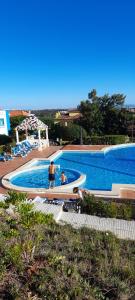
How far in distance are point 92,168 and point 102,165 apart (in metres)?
1.12

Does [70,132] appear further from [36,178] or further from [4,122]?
[36,178]

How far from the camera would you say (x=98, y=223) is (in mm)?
7234

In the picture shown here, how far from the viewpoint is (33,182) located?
15.3 metres

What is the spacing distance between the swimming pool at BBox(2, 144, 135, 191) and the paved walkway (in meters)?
4.51

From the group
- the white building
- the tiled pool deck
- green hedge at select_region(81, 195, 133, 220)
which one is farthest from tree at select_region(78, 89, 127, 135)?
green hedge at select_region(81, 195, 133, 220)

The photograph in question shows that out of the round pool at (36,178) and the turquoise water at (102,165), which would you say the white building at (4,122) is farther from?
the round pool at (36,178)

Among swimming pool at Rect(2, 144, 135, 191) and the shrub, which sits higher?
the shrub

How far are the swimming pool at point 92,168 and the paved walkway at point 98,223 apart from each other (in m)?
4.51

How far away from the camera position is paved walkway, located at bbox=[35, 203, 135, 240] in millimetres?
6746

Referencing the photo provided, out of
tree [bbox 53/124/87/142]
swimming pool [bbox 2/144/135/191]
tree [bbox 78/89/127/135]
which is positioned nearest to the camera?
swimming pool [bbox 2/144/135/191]

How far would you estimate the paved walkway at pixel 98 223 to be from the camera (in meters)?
6.75

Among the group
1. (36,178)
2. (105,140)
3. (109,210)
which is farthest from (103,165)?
(109,210)

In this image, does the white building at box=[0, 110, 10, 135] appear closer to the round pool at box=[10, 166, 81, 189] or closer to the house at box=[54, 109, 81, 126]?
the house at box=[54, 109, 81, 126]

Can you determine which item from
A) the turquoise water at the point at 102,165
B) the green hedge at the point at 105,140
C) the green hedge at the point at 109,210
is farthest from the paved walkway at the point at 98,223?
the green hedge at the point at 105,140
